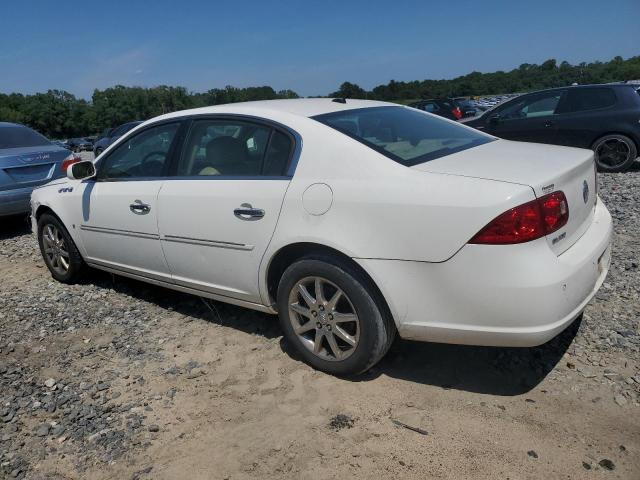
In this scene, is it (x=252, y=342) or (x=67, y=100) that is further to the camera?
(x=67, y=100)

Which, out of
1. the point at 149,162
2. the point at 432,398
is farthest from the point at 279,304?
the point at 149,162

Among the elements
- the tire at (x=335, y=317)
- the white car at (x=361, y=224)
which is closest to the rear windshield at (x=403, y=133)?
the white car at (x=361, y=224)

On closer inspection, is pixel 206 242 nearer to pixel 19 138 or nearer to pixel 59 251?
pixel 59 251

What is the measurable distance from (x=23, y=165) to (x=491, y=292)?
6897mm

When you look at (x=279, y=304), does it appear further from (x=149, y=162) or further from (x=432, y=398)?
(x=149, y=162)

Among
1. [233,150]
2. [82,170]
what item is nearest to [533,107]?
[233,150]

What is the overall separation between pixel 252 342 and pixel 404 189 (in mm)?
1682

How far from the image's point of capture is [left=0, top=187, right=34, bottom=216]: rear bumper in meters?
7.15

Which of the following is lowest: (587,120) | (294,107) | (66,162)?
(587,120)

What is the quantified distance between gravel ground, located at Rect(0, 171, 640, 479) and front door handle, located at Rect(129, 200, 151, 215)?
89cm

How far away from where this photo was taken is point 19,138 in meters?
8.05

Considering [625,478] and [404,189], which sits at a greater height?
[404,189]

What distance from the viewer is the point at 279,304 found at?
329 cm

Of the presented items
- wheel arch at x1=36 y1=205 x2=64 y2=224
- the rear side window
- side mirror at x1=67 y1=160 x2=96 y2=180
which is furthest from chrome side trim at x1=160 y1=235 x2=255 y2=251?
the rear side window
